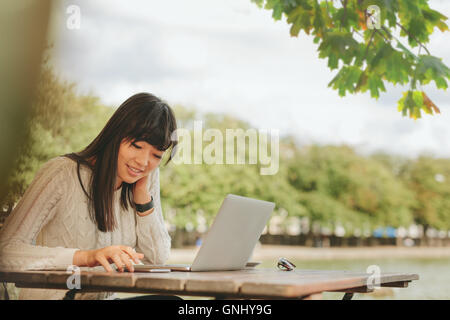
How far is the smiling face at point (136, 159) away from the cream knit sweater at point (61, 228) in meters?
0.11

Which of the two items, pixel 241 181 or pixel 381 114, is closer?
pixel 241 181

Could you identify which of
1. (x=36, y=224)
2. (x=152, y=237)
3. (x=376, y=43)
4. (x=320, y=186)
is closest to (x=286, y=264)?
(x=152, y=237)

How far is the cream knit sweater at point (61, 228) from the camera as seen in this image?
140 centimetres

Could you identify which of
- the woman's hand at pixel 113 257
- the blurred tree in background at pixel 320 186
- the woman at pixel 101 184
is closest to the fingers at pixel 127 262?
the woman's hand at pixel 113 257

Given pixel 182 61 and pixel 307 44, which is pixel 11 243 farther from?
pixel 307 44

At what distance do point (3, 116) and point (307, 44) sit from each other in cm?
3787

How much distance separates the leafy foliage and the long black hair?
4.30 ft

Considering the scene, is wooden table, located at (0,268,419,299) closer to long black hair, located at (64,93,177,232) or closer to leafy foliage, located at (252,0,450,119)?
long black hair, located at (64,93,177,232)

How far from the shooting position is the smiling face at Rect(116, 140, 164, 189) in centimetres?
167

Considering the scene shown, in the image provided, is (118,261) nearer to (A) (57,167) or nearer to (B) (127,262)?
(B) (127,262)

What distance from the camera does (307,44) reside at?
127ft

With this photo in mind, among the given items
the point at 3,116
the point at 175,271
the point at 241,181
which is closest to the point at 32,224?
the point at 175,271

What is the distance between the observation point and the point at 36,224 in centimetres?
150

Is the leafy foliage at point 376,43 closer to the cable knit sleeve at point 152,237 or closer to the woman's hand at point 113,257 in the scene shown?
the cable knit sleeve at point 152,237
